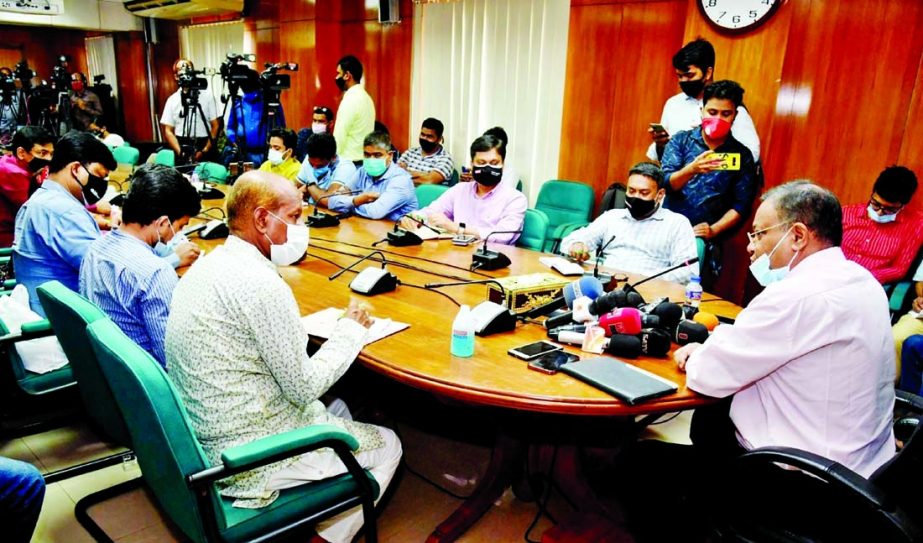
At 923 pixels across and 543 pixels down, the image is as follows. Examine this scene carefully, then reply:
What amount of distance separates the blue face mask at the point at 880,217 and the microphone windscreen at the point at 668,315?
2070 millimetres

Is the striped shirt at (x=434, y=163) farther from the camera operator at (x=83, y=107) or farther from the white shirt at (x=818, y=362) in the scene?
the camera operator at (x=83, y=107)

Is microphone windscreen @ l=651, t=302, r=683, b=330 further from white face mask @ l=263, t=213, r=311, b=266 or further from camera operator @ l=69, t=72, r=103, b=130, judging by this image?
camera operator @ l=69, t=72, r=103, b=130

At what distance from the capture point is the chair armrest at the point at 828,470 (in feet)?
4.23

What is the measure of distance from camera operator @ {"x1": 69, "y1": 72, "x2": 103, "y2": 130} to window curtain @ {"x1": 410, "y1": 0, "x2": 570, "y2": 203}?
17.3ft

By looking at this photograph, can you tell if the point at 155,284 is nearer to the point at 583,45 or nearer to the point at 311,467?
the point at 311,467

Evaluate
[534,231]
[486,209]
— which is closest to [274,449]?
[534,231]

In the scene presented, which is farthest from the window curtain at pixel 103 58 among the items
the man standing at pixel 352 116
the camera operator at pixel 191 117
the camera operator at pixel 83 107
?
the man standing at pixel 352 116

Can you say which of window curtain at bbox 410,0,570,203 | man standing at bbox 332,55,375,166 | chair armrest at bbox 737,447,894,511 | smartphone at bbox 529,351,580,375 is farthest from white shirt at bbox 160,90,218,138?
chair armrest at bbox 737,447,894,511

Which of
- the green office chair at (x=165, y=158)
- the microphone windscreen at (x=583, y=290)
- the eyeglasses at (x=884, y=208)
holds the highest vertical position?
the eyeglasses at (x=884, y=208)

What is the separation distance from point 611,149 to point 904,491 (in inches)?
152

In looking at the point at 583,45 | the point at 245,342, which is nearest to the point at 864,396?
the point at 245,342

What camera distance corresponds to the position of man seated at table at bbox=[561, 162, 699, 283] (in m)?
2.92

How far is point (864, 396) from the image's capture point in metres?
1.51

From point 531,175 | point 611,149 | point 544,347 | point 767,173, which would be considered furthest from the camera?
point 531,175
